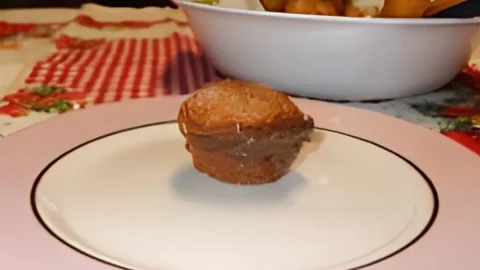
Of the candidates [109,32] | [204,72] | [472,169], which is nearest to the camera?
[472,169]

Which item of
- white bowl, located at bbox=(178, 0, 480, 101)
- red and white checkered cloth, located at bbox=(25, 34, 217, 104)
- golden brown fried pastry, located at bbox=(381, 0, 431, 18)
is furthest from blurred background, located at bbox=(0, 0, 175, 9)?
golden brown fried pastry, located at bbox=(381, 0, 431, 18)

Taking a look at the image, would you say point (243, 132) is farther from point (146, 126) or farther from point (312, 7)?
point (312, 7)

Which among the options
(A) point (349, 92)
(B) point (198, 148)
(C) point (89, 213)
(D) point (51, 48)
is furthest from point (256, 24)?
(D) point (51, 48)

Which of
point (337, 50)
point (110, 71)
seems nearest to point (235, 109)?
point (337, 50)

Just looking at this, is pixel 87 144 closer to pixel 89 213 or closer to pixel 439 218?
pixel 89 213

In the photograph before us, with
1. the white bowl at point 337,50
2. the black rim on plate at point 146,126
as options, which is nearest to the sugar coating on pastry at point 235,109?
the black rim on plate at point 146,126
